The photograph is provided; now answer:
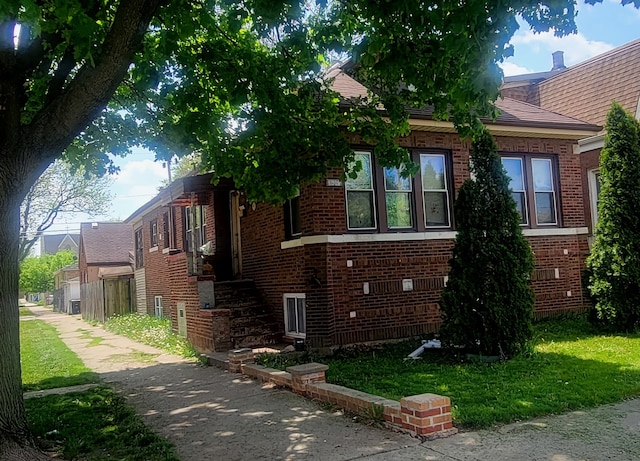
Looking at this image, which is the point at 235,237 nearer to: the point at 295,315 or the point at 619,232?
the point at 295,315

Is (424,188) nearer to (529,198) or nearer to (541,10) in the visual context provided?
(529,198)

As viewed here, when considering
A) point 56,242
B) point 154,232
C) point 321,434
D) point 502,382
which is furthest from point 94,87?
point 56,242

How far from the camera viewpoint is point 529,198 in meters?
12.7

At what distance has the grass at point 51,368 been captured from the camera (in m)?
9.95

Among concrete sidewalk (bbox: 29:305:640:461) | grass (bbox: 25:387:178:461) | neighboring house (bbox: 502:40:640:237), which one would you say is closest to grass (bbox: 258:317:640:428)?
concrete sidewalk (bbox: 29:305:640:461)

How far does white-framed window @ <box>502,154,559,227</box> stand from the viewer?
12.6m

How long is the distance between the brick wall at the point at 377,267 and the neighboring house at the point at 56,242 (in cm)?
10094

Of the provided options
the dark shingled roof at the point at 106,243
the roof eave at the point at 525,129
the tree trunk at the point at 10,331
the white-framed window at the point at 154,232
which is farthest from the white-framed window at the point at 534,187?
the dark shingled roof at the point at 106,243

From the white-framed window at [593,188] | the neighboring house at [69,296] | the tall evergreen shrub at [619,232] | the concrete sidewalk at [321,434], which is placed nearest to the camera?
the concrete sidewalk at [321,434]

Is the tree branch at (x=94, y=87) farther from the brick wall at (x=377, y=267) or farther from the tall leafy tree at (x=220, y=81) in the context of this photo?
the brick wall at (x=377, y=267)

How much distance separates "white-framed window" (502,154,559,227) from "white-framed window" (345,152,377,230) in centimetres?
356

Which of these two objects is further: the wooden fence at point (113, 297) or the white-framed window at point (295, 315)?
the wooden fence at point (113, 297)

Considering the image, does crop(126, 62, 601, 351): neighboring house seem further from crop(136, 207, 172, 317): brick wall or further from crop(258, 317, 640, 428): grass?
crop(136, 207, 172, 317): brick wall

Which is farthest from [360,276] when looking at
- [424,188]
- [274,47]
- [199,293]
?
[274,47]
